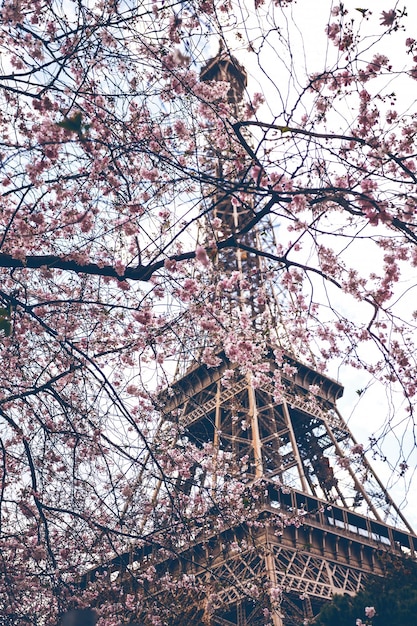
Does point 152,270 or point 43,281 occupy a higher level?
point 43,281

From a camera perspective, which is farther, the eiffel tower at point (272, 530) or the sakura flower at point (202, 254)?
the eiffel tower at point (272, 530)

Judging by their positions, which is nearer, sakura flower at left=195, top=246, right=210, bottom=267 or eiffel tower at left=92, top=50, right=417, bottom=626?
sakura flower at left=195, top=246, right=210, bottom=267

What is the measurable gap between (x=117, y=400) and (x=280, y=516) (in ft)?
33.8

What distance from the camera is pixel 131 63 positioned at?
5.52 meters

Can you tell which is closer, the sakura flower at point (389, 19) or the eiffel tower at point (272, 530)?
the sakura flower at point (389, 19)

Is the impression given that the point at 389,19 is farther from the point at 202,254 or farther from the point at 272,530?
Result: the point at 272,530

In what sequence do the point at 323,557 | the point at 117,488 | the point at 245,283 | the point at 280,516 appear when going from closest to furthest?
the point at 117,488 → the point at 245,283 → the point at 280,516 → the point at 323,557

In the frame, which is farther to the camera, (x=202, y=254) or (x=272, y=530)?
(x=272, y=530)

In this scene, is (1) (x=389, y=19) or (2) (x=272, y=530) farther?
(2) (x=272, y=530)

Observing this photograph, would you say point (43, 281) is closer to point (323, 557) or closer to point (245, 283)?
point (245, 283)

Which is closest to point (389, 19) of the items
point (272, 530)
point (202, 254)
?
point (202, 254)

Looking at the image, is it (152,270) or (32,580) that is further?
(32,580)

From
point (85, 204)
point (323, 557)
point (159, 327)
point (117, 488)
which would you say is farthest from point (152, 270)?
point (323, 557)

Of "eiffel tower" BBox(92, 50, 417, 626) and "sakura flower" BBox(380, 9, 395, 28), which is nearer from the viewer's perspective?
"sakura flower" BBox(380, 9, 395, 28)
